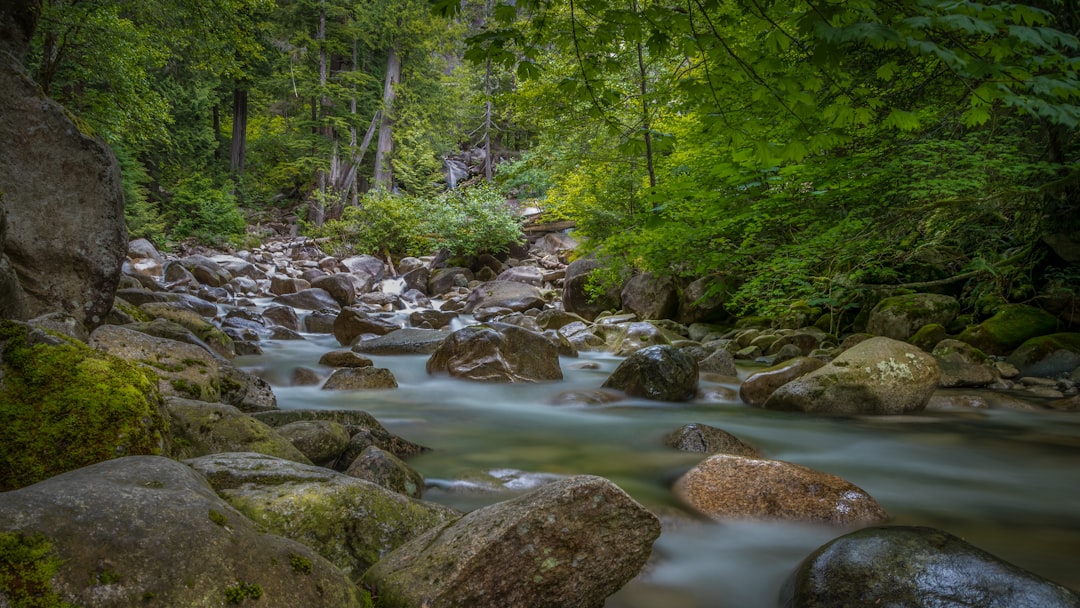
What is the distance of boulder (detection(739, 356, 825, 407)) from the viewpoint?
7.14 meters

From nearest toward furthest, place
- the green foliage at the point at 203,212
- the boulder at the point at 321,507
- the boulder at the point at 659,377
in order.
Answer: the boulder at the point at 321,507 → the boulder at the point at 659,377 → the green foliage at the point at 203,212

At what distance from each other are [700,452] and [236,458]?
3.66 metres

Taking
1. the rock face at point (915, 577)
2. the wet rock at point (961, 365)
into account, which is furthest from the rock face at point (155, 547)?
the wet rock at point (961, 365)

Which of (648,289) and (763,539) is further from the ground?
(648,289)

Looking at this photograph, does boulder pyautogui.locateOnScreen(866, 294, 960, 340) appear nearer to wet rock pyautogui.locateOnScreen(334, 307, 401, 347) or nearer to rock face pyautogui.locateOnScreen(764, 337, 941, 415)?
rock face pyautogui.locateOnScreen(764, 337, 941, 415)

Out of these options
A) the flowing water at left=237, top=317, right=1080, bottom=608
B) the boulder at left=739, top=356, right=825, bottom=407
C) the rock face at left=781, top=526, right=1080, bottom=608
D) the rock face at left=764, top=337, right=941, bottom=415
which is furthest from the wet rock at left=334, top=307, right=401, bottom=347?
the rock face at left=781, top=526, right=1080, bottom=608

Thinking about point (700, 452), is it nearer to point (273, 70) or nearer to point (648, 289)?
point (648, 289)

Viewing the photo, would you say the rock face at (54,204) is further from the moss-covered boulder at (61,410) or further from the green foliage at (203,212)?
the green foliage at (203,212)

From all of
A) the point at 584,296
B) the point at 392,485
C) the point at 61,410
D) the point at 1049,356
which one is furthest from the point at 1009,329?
the point at 61,410

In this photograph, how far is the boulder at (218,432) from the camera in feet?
10.8

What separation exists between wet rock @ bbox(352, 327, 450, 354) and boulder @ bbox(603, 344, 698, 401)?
3728 mm

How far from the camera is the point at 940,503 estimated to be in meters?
4.15

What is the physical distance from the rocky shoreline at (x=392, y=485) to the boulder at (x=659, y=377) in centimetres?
2

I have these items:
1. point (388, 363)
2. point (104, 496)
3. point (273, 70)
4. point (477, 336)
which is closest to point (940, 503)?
point (104, 496)
